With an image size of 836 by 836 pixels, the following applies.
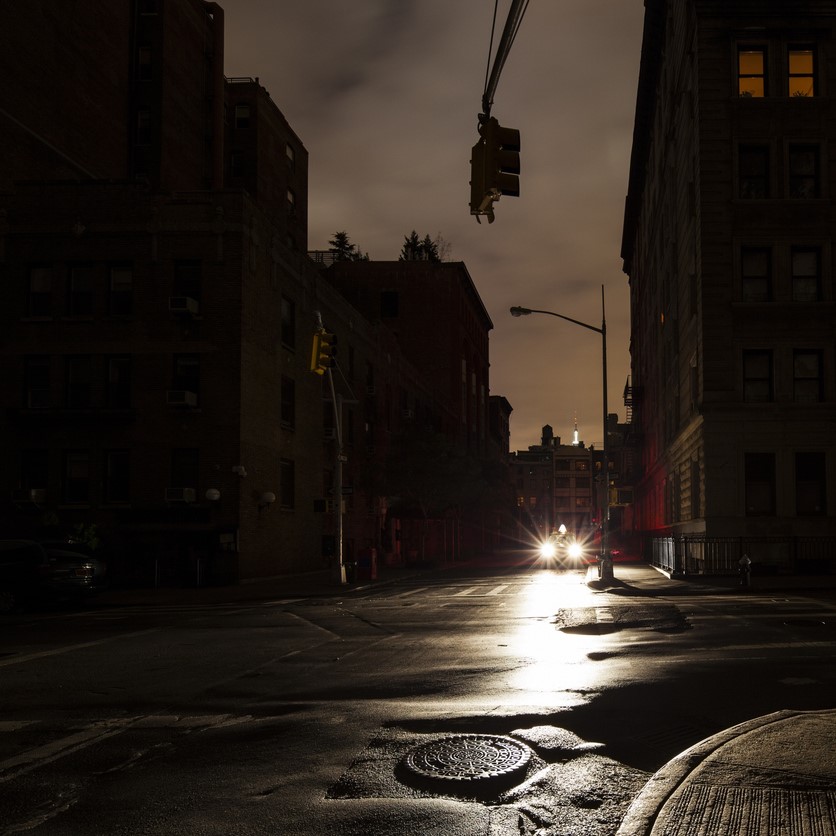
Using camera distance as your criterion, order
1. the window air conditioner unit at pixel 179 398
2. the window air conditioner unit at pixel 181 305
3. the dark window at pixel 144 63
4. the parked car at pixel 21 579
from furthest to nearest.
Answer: the dark window at pixel 144 63 → the window air conditioner unit at pixel 181 305 → the window air conditioner unit at pixel 179 398 → the parked car at pixel 21 579

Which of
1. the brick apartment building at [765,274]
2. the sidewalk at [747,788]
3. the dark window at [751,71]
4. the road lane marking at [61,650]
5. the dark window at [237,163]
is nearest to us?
the sidewalk at [747,788]

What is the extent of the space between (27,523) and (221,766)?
29.0 metres

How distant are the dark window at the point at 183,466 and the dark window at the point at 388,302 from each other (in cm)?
5098

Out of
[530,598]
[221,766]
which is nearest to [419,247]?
[530,598]

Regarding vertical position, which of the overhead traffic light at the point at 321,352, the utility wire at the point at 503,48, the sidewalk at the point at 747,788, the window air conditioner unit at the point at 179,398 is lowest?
the sidewalk at the point at 747,788

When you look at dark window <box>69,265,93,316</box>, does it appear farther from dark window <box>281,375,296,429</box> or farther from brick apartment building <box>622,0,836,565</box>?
brick apartment building <box>622,0,836,565</box>

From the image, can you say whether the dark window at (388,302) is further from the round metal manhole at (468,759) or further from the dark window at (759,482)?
the round metal manhole at (468,759)

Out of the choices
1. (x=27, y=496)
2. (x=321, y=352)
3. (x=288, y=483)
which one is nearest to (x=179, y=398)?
(x=27, y=496)

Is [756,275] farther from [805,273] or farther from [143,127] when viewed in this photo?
[143,127]

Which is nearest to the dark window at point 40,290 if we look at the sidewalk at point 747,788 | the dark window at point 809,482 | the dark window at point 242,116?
the dark window at point 809,482

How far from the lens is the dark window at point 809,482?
34906 millimetres

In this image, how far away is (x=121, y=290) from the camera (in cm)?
3434

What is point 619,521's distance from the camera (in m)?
118

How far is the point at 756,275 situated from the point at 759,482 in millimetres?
7588
